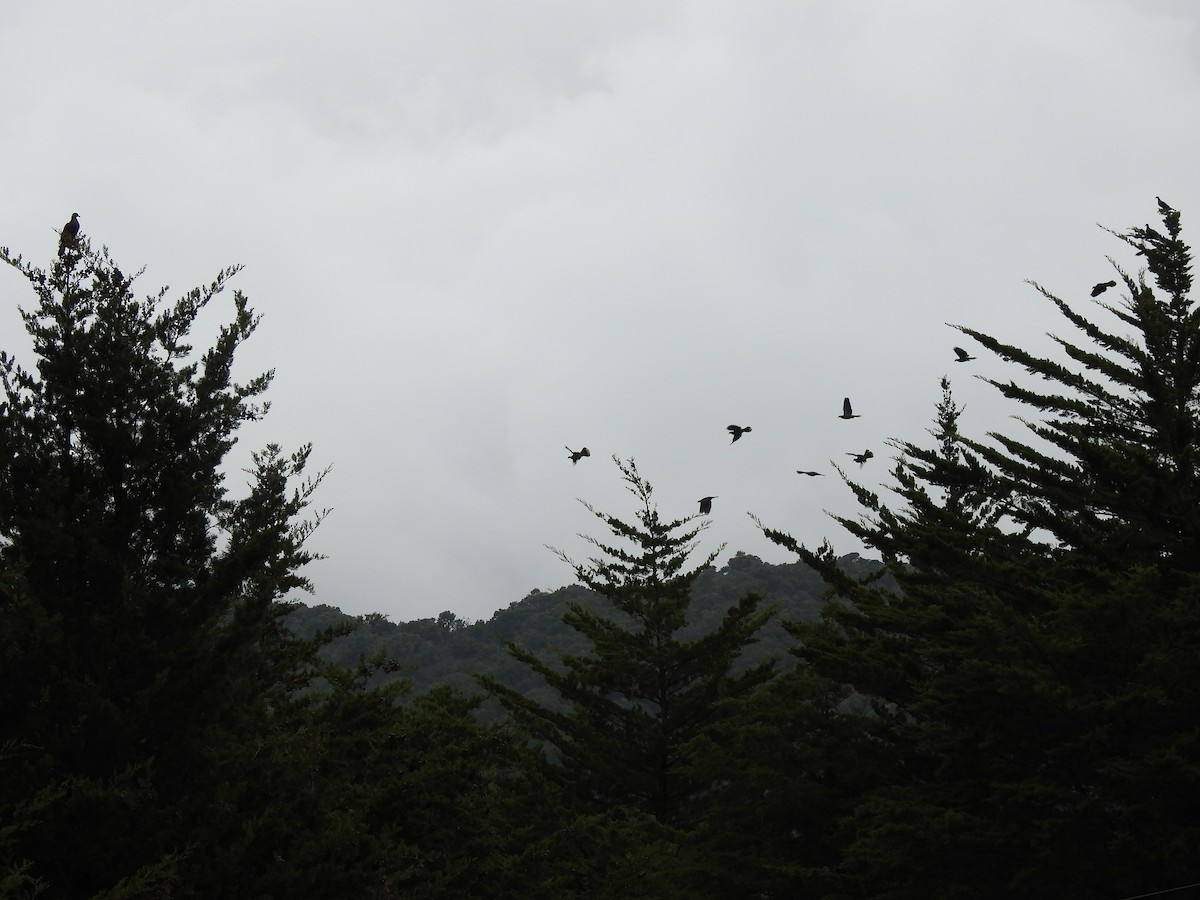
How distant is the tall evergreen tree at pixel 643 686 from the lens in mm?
23328

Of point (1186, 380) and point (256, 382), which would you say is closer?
point (256, 382)

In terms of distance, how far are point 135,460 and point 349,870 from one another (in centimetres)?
418

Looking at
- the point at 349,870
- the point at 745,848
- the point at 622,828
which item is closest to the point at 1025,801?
the point at 745,848

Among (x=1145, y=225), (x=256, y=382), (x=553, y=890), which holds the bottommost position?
(x=553, y=890)

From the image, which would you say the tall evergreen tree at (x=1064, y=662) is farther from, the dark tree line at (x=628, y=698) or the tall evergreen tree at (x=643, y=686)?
the tall evergreen tree at (x=643, y=686)

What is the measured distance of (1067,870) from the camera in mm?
12273

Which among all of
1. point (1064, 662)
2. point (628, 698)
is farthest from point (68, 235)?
point (628, 698)

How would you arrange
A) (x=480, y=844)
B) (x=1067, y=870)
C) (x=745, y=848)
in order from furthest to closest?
1. (x=480, y=844)
2. (x=745, y=848)
3. (x=1067, y=870)

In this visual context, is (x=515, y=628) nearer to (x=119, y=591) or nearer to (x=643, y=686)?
(x=643, y=686)

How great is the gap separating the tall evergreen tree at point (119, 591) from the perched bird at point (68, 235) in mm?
45

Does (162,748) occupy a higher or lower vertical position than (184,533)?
lower

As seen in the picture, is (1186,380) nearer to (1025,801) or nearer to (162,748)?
(1025,801)

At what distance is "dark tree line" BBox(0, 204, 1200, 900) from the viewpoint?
8172mm

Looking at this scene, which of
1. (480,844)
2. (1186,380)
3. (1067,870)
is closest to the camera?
(1067,870)
